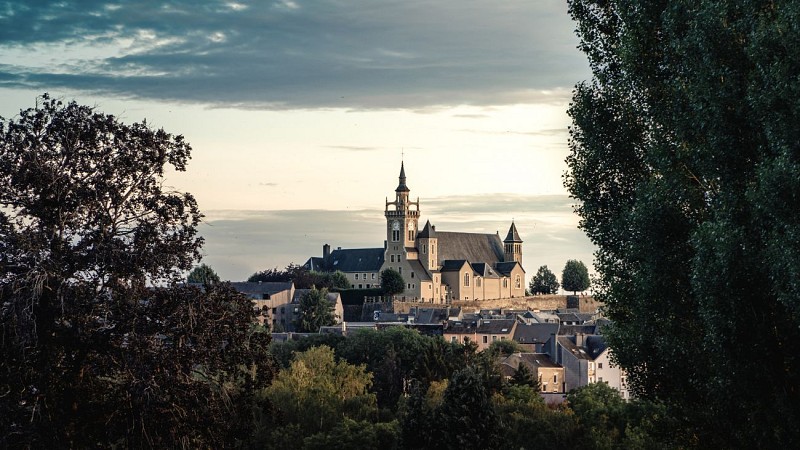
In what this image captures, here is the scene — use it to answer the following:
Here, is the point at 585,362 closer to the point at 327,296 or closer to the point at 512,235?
the point at 327,296

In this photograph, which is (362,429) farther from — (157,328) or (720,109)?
(720,109)

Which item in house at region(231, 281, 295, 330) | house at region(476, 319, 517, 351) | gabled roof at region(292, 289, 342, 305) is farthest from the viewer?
gabled roof at region(292, 289, 342, 305)

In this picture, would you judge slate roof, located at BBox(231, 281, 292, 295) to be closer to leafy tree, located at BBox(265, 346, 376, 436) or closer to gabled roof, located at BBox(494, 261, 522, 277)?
gabled roof, located at BBox(494, 261, 522, 277)

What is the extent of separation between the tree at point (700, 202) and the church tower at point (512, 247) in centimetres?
17173

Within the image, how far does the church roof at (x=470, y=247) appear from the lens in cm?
18800

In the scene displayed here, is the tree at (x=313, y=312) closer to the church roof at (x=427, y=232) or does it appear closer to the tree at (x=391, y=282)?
the tree at (x=391, y=282)

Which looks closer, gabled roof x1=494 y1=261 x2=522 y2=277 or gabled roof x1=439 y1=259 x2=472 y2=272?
gabled roof x1=439 y1=259 x2=472 y2=272

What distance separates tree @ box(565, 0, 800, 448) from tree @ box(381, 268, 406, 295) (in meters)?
144

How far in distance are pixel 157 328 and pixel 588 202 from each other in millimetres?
8385

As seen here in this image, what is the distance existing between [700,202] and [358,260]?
6588 inches

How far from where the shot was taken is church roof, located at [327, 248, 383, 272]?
7298 inches

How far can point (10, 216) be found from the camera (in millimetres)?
20391

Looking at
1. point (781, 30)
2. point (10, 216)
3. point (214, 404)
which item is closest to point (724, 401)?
point (781, 30)

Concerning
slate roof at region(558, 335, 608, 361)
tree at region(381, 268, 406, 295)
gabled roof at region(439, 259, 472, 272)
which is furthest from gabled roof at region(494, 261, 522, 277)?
slate roof at region(558, 335, 608, 361)
